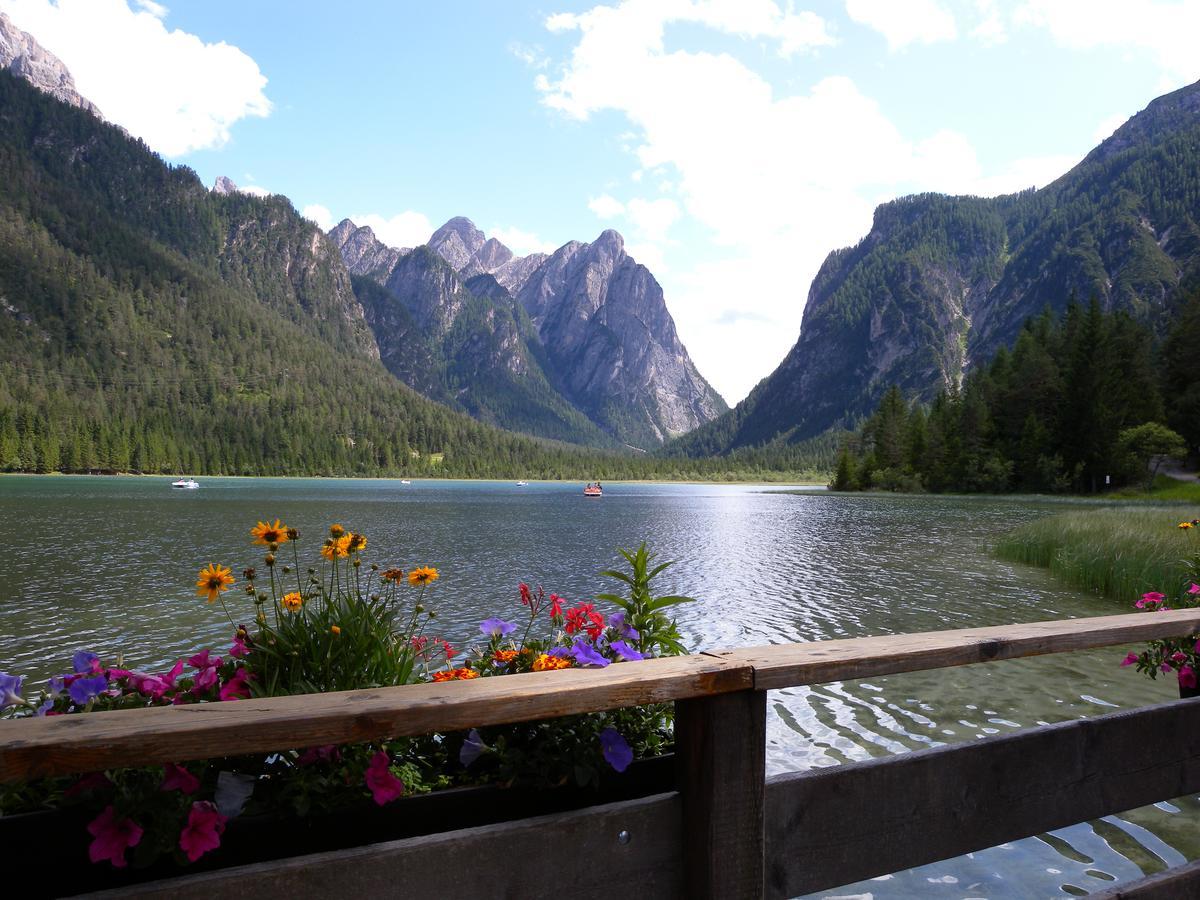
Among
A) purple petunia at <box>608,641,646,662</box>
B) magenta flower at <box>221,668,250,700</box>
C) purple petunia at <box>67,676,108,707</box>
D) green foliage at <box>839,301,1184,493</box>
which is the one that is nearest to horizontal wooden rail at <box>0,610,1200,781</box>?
purple petunia at <box>608,641,646,662</box>

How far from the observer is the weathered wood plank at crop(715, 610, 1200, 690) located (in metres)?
2.53

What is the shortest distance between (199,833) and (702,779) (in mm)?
1574

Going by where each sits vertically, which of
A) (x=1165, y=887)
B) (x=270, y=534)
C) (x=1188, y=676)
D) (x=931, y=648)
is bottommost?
(x=1165, y=887)

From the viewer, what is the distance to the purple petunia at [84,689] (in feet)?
9.02

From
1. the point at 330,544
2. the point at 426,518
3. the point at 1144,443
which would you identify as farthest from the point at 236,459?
the point at 330,544

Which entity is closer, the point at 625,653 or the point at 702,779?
the point at 702,779

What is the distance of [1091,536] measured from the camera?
2433cm

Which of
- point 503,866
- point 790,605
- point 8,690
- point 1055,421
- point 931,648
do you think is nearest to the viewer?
point 503,866

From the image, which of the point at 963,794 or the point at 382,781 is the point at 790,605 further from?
the point at 382,781

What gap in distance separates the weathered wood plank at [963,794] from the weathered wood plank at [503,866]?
464 millimetres

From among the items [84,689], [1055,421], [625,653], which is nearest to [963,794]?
[625,653]

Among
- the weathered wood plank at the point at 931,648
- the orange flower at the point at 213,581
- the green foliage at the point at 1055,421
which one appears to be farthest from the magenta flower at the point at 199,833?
the green foliage at the point at 1055,421

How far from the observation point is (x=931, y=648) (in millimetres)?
2928

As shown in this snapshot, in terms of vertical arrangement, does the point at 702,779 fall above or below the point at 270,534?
below
